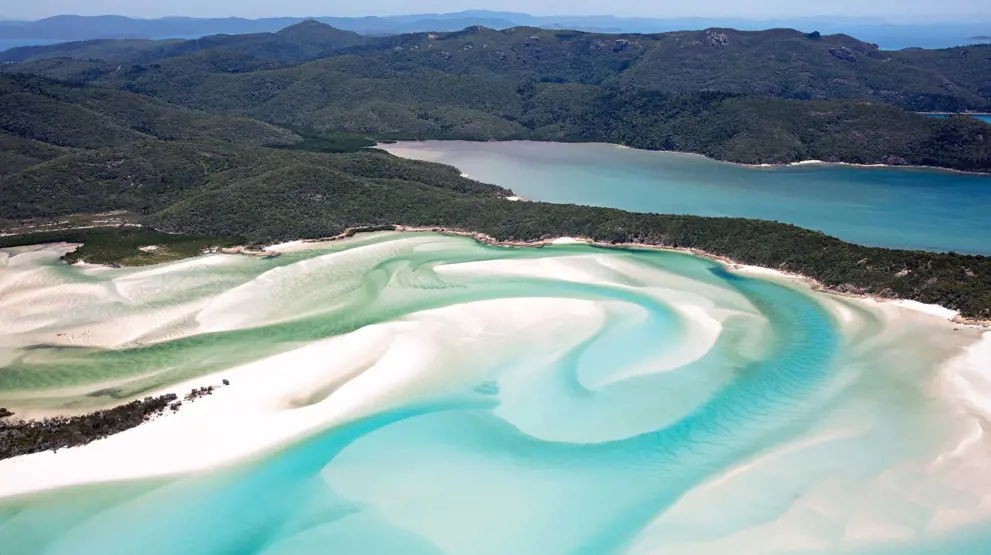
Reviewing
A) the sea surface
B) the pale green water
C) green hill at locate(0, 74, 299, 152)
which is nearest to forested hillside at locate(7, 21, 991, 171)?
the sea surface

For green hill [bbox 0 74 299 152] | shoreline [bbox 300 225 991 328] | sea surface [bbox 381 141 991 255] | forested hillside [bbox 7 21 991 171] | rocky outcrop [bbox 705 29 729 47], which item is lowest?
shoreline [bbox 300 225 991 328]

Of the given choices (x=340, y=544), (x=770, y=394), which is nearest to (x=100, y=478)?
(x=340, y=544)

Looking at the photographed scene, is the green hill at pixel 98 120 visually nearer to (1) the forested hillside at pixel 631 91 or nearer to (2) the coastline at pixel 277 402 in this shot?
(1) the forested hillside at pixel 631 91

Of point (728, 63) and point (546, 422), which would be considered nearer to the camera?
point (546, 422)

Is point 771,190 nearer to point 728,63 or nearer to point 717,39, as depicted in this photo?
point 728,63

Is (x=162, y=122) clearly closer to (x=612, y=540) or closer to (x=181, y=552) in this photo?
(x=181, y=552)

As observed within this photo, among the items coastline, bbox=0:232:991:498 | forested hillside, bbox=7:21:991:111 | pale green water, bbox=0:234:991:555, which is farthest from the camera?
forested hillside, bbox=7:21:991:111

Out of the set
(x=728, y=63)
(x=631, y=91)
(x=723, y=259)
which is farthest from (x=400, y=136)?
(x=728, y=63)

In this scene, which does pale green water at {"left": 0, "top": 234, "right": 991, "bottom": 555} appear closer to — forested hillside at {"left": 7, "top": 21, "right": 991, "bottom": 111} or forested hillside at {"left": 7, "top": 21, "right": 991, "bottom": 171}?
forested hillside at {"left": 7, "top": 21, "right": 991, "bottom": 171}
